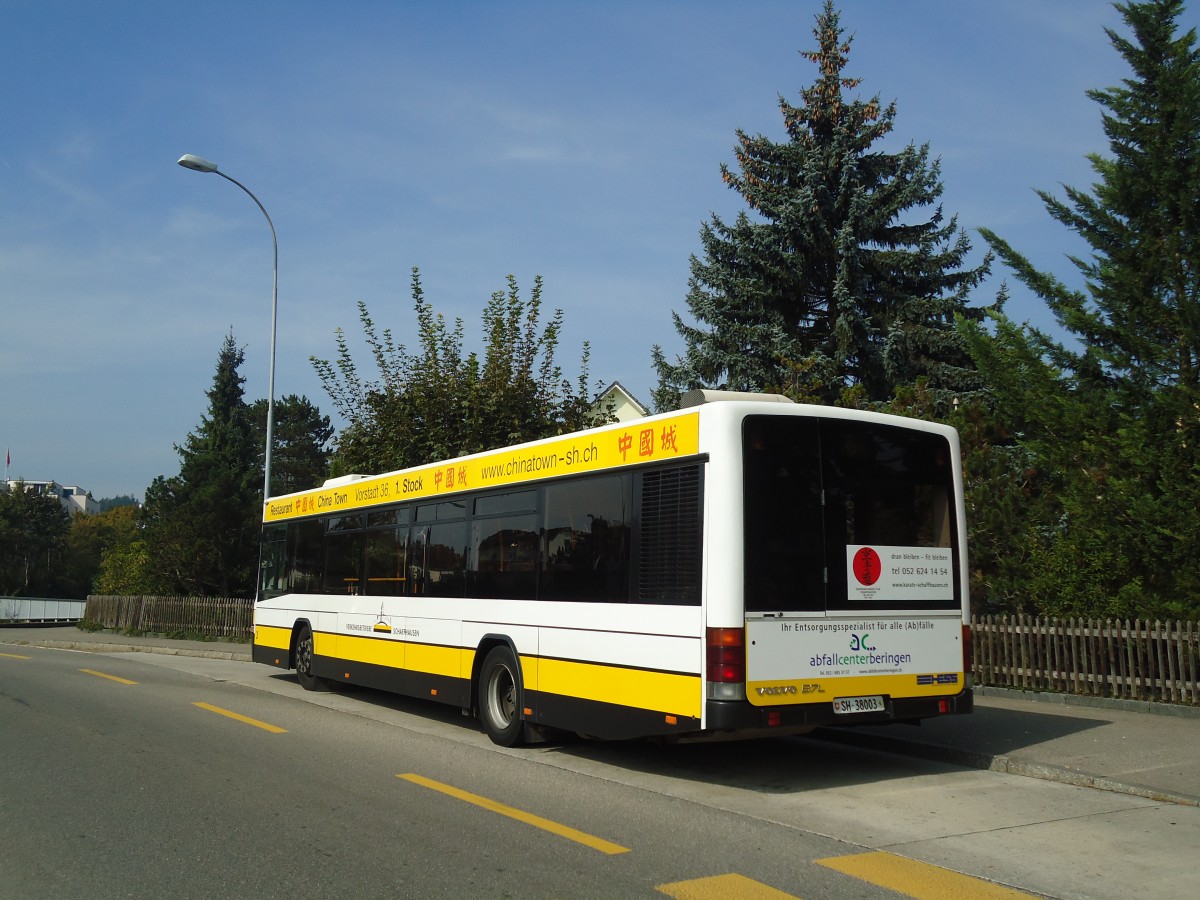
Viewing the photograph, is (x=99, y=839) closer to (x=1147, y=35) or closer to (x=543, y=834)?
(x=543, y=834)

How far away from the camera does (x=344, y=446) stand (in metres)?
22.4

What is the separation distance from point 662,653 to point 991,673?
718 cm

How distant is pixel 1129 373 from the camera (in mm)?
13273

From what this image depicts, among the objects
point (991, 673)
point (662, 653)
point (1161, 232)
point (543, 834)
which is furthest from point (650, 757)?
point (1161, 232)

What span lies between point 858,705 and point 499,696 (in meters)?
3.99

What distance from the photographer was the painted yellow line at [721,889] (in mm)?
5223

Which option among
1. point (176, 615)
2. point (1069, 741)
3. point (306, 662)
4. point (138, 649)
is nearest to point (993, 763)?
point (1069, 741)

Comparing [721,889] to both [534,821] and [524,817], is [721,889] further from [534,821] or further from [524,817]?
[524,817]

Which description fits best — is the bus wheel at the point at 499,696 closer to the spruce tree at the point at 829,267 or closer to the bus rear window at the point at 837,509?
the bus rear window at the point at 837,509

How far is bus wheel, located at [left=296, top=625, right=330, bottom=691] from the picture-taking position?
50.8ft

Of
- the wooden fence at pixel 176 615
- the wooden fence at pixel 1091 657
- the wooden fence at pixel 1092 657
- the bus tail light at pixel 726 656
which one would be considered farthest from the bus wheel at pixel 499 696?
the wooden fence at pixel 176 615

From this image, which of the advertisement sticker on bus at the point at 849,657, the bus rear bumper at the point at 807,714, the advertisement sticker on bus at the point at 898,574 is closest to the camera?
the bus rear bumper at the point at 807,714

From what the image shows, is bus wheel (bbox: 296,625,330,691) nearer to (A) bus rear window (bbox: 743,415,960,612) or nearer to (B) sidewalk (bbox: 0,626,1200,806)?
(B) sidewalk (bbox: 0,626,1200,806)

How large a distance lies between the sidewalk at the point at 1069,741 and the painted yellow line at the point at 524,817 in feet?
13.4
